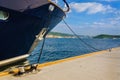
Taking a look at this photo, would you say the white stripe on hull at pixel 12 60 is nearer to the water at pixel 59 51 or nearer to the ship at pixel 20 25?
the ship at pixel 20 25

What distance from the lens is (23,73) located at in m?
6.64

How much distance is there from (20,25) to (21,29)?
1.02 ft

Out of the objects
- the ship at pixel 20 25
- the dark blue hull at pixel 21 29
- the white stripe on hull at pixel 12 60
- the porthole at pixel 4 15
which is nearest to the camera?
the porthole at pixel 4 15

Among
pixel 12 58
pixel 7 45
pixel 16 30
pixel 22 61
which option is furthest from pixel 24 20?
pixel 22 61

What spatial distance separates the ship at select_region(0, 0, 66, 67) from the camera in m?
8.02

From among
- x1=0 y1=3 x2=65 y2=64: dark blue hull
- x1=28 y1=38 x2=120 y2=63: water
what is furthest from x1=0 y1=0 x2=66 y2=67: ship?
x1=28 y1=38 x2=120 y2=63: water

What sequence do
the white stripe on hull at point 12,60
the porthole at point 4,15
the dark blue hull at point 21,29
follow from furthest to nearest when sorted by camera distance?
the white stripe on hull at point 12,60
the dark blue hull at point 21,29
the porthole at point 4,15

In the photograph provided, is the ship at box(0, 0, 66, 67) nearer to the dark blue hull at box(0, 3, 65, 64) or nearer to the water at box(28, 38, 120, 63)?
the dark blue hull at box(0, 3, 65, 64)

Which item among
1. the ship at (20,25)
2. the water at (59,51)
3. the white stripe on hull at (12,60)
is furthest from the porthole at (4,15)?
the water at (59,51)

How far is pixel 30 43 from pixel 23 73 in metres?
4.46

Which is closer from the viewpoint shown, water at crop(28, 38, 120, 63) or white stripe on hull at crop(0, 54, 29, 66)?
white stripe on hull at crop(0, 54, 29, 66)

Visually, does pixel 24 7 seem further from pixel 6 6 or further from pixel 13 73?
pixel 13 73

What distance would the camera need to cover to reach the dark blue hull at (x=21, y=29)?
27.0ft

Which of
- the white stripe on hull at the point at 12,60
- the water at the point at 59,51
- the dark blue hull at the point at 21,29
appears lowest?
the water at the point at 59,51
